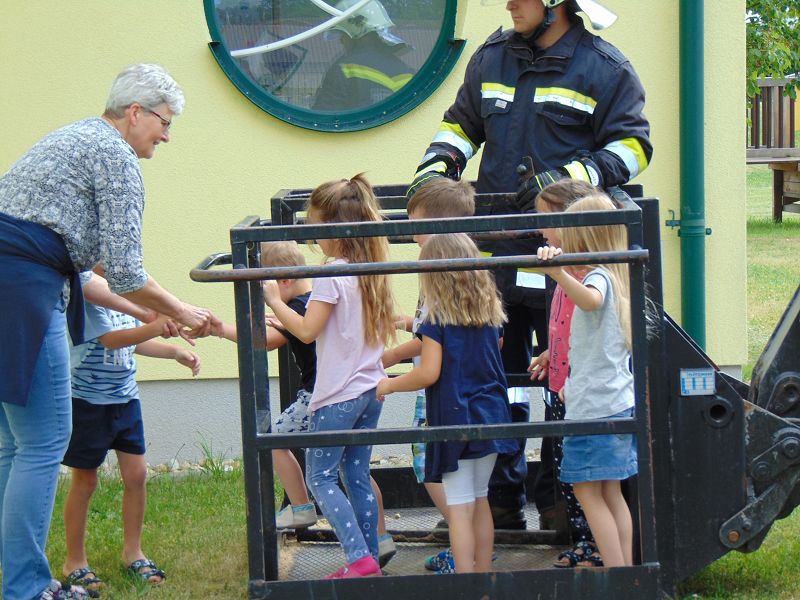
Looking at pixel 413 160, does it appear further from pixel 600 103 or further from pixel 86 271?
pixel 86 271

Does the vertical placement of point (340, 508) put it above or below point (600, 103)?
below

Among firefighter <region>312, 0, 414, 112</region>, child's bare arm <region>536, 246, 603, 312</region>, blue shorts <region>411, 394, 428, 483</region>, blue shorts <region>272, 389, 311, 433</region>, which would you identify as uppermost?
firefighter <region>312, 0, 414, 112</region>

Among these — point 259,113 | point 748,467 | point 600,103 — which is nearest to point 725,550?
point 748,467

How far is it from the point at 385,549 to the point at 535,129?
149 centimetres

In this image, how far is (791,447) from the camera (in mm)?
3576

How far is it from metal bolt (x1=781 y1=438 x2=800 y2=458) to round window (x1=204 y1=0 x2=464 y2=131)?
282 cm

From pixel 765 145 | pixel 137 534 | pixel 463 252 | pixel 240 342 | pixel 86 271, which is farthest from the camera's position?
pixel 765 145

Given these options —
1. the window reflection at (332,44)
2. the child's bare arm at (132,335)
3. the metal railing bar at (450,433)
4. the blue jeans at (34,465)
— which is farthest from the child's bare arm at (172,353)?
the window reflection at (332,44)

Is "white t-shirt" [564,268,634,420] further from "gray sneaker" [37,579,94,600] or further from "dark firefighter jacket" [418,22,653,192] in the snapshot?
"gray sneaker" [37,579,94,600]

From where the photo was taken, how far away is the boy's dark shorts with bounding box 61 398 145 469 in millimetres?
4109

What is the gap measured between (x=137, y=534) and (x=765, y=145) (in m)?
12.8

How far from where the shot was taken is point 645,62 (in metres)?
5.78

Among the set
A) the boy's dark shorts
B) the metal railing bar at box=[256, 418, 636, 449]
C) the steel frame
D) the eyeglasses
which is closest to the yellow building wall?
the boy's dark shorts

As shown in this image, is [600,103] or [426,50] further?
[426,50]
